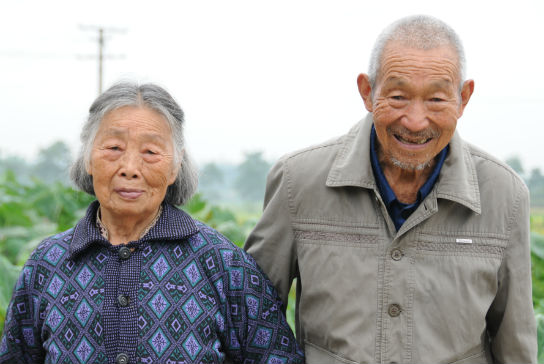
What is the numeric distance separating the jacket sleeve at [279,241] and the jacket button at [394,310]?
44cm

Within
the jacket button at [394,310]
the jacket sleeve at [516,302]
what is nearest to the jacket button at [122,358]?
the jacket button at [394,310]

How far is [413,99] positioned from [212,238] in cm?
86

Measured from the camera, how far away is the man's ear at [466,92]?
238cm

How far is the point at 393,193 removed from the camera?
251 cm

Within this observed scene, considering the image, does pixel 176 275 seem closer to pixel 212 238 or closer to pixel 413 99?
pixel 212 238

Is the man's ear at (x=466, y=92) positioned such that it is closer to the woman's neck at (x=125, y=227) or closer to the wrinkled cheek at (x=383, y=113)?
the wrinkled cheek at (x=383, y=113)

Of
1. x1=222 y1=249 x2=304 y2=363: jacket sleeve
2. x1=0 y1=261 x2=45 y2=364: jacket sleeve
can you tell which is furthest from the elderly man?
x1=0 y1=261 x2=45 y2=364: jacket sleeve

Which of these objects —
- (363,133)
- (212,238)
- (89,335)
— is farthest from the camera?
(363,133)

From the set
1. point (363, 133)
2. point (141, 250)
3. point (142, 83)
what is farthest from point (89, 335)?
point (363, 133)

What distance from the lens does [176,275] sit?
234 centimetres

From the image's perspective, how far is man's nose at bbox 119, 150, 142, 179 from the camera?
2.30 m

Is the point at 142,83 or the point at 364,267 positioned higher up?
the point at 142,83

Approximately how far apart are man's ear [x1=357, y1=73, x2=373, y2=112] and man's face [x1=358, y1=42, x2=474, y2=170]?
7 cm

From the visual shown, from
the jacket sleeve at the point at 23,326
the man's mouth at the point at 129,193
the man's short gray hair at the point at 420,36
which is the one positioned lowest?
the jacket sleeve at the point at 23,326
